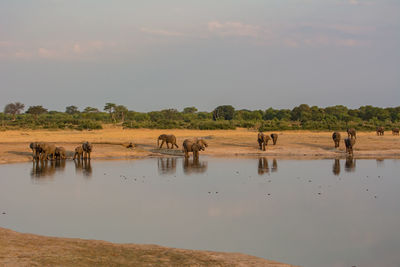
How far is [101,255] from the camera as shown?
7910 millimetres

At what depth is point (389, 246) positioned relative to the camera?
9.12m

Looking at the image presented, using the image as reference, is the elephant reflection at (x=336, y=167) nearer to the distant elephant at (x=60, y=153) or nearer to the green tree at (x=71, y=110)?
the distant elephant at (x=60, y=153)

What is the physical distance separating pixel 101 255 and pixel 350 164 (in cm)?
1906

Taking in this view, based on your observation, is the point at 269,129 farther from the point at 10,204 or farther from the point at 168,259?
the point at 168,259

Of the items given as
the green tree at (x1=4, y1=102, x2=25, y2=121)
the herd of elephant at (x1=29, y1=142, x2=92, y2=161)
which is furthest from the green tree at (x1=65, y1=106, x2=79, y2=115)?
the herd of elephant at (x1=29, y1=142, x2=92, y2=161)

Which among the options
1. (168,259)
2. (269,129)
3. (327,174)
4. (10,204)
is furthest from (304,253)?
(269,129)

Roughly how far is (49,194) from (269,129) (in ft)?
136

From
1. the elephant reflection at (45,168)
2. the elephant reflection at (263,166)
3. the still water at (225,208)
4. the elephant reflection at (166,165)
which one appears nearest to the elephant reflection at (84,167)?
the still water at (225,208)

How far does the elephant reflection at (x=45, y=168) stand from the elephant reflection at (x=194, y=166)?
612 cm

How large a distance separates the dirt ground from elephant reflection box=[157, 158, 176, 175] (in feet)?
39.3

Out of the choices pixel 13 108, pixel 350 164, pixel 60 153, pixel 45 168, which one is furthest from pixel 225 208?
pixel 13 108

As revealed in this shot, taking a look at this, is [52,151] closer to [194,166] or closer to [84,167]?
[84,167]

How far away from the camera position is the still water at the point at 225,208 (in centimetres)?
927

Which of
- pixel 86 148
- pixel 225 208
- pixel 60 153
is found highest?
pixel 86 148
